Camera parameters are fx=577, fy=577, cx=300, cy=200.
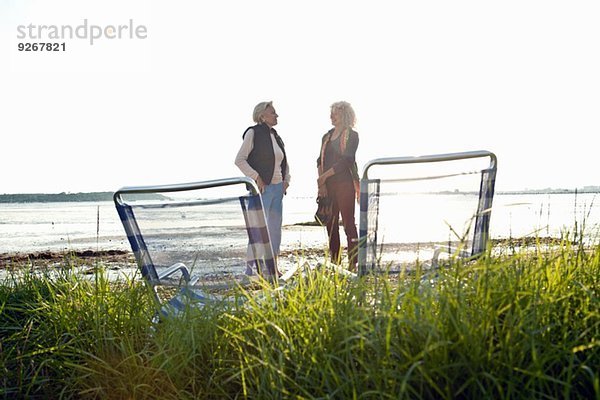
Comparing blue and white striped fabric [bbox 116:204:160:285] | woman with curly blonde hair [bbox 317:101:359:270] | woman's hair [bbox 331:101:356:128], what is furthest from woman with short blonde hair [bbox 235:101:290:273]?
blue and white striped fabric [bbox 116:204:160:285]

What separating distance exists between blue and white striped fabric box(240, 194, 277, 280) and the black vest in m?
3.25

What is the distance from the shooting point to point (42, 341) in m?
3.32

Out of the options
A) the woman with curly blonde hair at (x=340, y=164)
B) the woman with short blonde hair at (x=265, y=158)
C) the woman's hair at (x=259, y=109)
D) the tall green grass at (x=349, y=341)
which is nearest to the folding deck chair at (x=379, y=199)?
the tall green grass at (x=349, y=341)

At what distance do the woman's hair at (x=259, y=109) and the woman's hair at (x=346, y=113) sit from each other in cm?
83

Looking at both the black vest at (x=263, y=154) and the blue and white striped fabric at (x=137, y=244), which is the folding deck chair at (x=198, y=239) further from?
the black vest at (x=263, y=154)

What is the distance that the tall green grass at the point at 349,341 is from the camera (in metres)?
1.98

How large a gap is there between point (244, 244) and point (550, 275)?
178cm

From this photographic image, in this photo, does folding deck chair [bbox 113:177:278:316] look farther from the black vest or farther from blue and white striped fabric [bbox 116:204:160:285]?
the black vest

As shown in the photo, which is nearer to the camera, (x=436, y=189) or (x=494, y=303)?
(x=494, y=303)

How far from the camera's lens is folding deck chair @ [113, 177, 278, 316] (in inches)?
134

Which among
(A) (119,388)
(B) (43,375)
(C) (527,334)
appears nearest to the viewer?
(C) (527,334)

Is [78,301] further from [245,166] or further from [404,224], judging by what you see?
[245,166]

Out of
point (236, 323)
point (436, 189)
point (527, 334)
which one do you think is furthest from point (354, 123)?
point (527, 334)

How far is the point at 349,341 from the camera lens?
2.29 meters
